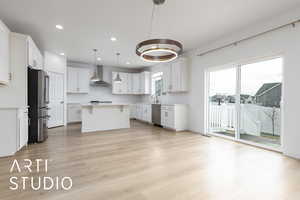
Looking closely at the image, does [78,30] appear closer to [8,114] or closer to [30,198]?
[8,114]

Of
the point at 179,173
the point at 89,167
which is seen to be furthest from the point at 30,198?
the point at 179,173

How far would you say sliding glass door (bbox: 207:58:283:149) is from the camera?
340 centimetres

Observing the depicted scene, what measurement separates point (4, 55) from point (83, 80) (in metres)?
4.00

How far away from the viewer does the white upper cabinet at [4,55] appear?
9.77ft

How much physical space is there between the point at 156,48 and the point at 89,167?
7.51 ft

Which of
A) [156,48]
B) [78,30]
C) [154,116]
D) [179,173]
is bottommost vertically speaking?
[179,173]

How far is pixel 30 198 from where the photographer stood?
1713mm

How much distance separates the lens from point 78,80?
22.9 feet

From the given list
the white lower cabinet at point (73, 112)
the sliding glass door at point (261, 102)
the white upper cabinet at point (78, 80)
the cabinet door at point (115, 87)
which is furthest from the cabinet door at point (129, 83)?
the sliding glass door at point (261, 102)

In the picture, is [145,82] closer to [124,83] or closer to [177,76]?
[124,83]

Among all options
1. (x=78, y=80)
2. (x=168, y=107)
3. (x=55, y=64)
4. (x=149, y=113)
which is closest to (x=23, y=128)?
(x=55, y=64)

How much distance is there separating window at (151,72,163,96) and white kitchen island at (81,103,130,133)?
88.3 inches

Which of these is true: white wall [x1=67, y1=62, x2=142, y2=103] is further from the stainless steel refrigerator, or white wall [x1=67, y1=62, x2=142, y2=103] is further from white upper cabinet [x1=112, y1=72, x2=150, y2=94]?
the stainless steel refrigerator

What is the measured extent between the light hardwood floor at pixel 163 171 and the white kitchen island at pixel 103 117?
1516 millimetres
